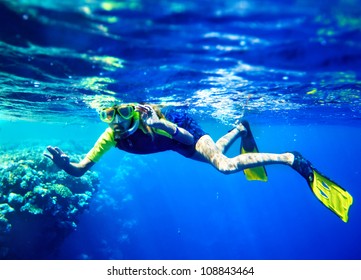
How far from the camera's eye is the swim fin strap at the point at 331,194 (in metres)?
7.03

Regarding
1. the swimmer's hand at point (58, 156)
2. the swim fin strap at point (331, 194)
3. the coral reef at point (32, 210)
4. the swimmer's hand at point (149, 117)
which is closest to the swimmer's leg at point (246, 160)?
the swim fin strap at point (331, 194)

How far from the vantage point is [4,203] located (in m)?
11.9

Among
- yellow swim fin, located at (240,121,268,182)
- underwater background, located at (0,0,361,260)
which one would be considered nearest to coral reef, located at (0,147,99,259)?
underwater background, located at (0,0,361,260)

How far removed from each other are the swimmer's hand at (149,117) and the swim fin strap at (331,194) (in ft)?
14.5

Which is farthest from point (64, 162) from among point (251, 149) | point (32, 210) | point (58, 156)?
point (251, 149)

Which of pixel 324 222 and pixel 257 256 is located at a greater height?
pixel 324 222

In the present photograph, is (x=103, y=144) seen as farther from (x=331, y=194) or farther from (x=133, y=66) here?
(x=331, y=194)

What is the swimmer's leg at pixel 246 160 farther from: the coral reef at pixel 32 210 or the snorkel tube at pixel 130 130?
the coral reef at pixel 32 210

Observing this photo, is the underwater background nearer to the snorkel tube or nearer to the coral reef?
the coral reef

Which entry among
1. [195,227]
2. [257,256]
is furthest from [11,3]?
[257,256]

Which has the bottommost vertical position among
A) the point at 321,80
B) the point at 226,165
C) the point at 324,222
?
the point at 226,165

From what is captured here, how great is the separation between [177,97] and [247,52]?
273 inches

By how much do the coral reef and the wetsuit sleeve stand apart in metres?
5.88

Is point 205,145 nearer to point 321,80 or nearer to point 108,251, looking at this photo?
point 321,80
